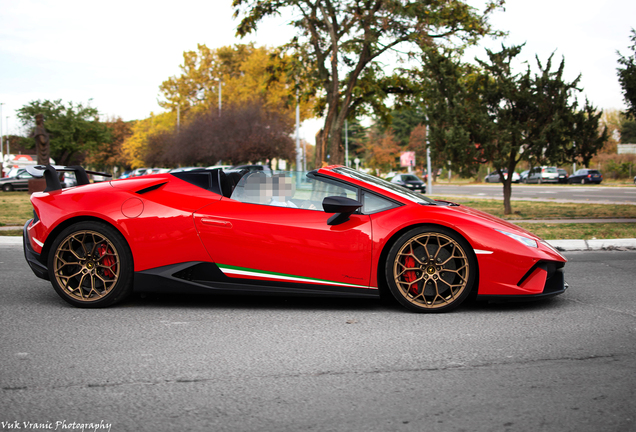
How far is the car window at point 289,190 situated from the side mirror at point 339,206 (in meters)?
0.23

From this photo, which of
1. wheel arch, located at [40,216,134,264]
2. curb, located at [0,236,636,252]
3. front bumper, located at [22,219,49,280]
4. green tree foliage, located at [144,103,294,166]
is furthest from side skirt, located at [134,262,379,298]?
green tree foliage, located at [144,103,294,166]

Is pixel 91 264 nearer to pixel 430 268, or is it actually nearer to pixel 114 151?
pixel 430 268

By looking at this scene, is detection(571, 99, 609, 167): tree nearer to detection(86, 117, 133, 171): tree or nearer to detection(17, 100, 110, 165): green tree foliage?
detection(17, 100, 110, 165): green tree foliage

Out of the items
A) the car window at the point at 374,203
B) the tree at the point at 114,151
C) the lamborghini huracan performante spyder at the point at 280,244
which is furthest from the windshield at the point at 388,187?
the tree at the point at 114,151

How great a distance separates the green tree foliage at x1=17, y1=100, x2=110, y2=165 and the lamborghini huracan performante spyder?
187 feet

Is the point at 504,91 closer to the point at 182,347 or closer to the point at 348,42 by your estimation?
the point at 348,42

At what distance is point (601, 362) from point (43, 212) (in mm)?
4490

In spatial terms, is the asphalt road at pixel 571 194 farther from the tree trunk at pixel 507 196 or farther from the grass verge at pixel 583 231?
the grass verge at pixel 583 231

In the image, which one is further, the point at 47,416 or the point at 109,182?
the point at 109,182

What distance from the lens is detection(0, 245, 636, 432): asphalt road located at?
8.82 ft

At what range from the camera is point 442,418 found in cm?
267

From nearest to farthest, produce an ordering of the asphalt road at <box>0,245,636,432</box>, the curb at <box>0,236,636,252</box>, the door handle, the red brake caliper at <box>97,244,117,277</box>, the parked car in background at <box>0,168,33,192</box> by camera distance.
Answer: the asphalt road at <box>0,245,636,432</box>, the door handle, the red brake caliper at <box>97,244,117,277</box>, the curb at <box>0,236,636,252</box>, the parked car in background at <box>0,168,33,192</box>

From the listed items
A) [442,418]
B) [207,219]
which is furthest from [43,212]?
[442,418]

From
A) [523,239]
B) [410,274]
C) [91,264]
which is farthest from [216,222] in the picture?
[523,239]
